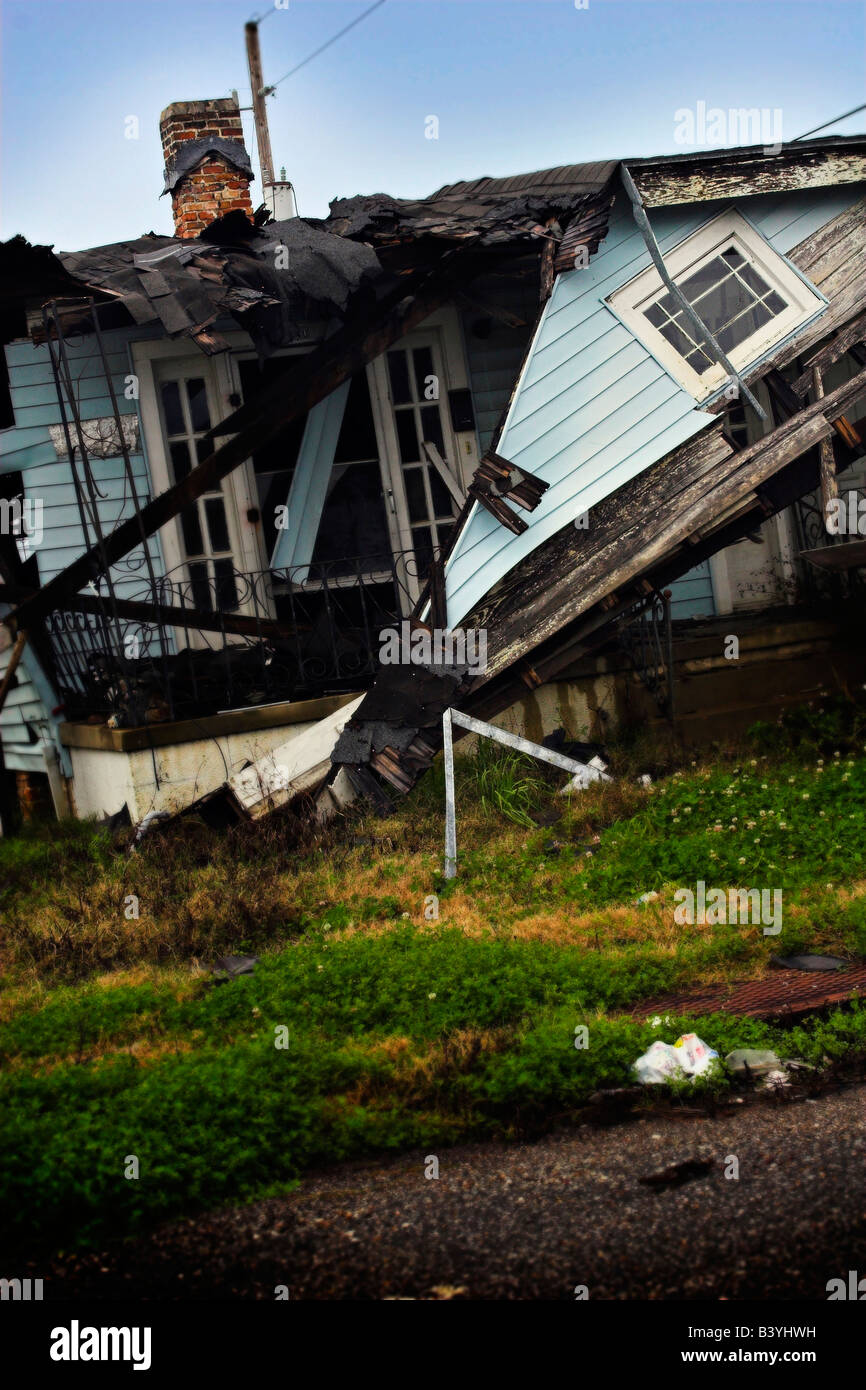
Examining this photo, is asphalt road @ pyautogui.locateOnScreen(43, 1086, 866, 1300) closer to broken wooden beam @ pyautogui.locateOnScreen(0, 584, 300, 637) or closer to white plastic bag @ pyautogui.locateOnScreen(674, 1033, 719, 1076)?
white plastic bag @ pyautogui.locateOnScreen(674, 1033, 719, 1076)

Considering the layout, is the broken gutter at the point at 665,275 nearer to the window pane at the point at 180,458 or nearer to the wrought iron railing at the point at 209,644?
the wrought iron railing at the point at 209,644

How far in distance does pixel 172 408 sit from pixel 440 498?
231 centimetres

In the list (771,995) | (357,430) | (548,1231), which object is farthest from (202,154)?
(548,1231)

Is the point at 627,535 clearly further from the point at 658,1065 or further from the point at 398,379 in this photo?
the point at 658,1065

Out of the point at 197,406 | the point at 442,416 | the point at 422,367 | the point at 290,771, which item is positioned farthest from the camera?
the point at 422,367

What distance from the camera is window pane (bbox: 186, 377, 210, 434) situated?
32.4ft

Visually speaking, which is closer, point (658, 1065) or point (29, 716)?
point (658, 1065)

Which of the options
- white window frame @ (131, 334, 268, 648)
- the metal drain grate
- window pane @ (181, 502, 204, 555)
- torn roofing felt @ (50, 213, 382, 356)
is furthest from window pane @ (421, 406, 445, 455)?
the metal drain grate

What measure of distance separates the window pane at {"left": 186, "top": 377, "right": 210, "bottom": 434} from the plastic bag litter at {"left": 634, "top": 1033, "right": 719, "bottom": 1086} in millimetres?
6828

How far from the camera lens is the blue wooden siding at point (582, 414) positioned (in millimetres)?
8188

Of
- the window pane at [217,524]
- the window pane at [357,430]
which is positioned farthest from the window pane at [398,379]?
the window pane at [217,524]

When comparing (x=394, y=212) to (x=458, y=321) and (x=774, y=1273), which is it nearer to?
(x=458, y=321)

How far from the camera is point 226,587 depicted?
9.94 meters

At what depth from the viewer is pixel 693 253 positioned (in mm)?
8727
